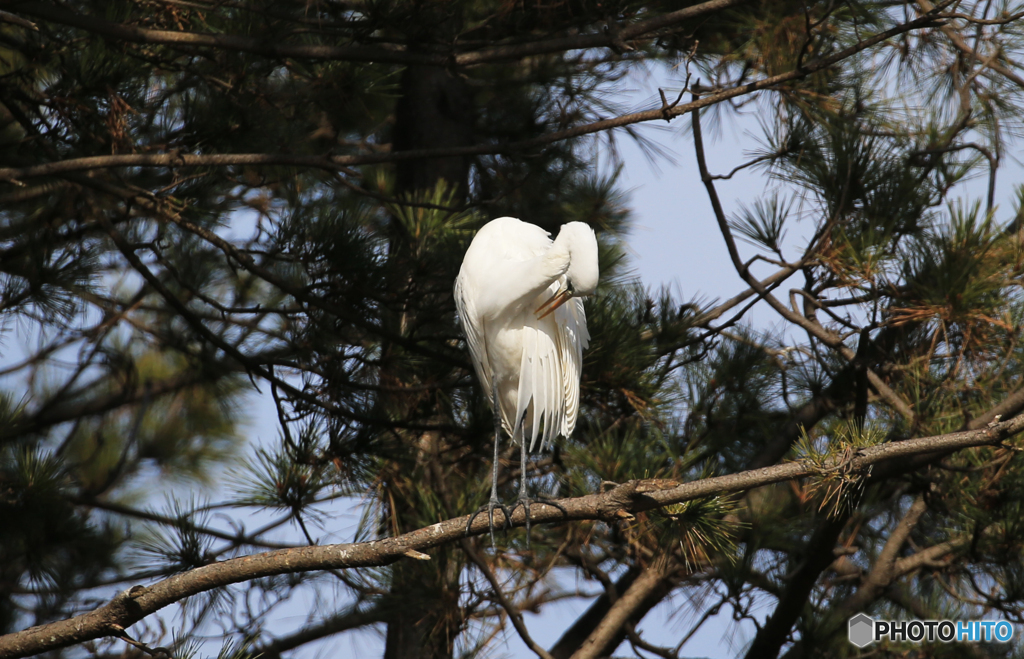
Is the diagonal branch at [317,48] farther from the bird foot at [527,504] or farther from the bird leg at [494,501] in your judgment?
the bird foot at [527,504]

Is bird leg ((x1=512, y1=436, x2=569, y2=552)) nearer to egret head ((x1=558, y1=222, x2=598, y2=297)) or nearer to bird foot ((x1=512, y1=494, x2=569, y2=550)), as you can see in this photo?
bird foot ((x1=512, y1=494, x2=569, y2=550))

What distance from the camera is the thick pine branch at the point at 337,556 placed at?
168 cm

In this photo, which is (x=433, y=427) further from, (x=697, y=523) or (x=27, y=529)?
(x=27, y=529)

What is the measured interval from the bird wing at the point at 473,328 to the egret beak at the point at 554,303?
0.53 feet

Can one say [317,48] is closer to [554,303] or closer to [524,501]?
[554,303]

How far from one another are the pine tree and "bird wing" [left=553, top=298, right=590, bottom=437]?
0.09 metres

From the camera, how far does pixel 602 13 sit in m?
2.43

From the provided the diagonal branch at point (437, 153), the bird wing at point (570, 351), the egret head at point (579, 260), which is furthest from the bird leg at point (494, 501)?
the diagonal branch at point (437, 153)

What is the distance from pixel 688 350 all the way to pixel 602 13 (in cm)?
110

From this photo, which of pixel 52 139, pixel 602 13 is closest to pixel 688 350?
pixel 602 13

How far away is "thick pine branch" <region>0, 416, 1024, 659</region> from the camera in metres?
1.68

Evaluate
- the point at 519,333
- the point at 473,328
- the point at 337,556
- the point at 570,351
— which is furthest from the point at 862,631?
the point at 337,556

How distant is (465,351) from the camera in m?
2.73

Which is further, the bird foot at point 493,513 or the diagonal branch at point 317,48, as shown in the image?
the diagonal branch at point 317,48
